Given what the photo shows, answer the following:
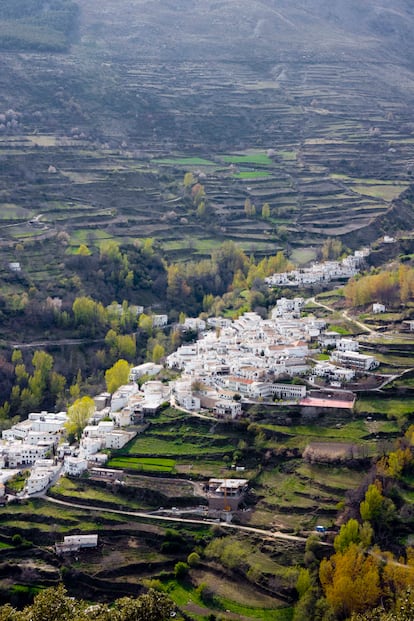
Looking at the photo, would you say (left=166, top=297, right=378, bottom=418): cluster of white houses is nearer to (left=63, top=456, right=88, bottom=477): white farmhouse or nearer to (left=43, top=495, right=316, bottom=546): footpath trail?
(left=63, top=456, right=88, bottom=477): white farmhouse

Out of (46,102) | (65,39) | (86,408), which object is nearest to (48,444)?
(86,408)

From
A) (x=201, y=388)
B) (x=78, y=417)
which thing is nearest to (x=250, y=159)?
(x=201, y=388)

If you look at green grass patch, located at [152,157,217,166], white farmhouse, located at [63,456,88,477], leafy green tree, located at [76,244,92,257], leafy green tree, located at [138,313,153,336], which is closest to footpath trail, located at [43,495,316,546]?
white farmhouse, located at [63,456,88,477]

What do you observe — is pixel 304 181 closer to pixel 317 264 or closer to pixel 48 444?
pixel 317 264

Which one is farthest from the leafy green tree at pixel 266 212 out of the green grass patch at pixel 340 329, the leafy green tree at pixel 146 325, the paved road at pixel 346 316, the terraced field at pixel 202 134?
the green grass patch at pixel 340 329

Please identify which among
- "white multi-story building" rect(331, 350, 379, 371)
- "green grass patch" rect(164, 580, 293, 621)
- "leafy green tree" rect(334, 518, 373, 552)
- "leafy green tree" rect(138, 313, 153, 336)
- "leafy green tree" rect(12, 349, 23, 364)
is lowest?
"leafy green tree" rect(12, 349, 23, 364)
